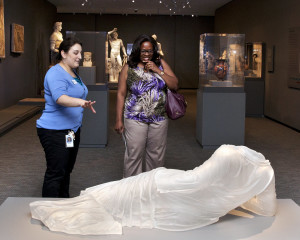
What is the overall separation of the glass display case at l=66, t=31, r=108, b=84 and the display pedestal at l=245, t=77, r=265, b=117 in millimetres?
5933

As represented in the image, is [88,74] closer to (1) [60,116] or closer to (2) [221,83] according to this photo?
Answer: (2) [221,83]

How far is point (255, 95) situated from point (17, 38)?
22.4ft

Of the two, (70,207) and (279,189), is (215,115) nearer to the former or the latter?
(279,189)

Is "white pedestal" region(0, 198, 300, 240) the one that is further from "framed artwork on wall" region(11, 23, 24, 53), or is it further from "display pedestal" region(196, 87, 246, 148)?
"framed artwork on wall" region(11, 23, 24, 53)

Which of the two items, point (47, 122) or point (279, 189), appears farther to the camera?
point (279, 189)

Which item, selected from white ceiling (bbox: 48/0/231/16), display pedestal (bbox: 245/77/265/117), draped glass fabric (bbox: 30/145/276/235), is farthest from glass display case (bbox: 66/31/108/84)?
white ceiling (bbox: 48/0/231/16)

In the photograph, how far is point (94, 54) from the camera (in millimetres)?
8547

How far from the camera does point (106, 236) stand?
9.57 ft

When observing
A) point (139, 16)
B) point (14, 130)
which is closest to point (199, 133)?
point (14, 130)

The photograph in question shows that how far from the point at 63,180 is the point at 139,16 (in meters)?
20.8

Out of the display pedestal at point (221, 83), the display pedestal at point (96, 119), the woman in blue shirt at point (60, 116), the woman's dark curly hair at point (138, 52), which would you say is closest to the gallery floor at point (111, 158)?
the display pedestal at point (96, 119)

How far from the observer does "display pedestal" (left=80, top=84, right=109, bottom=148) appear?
8297 mm

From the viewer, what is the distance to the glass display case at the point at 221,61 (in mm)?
8492

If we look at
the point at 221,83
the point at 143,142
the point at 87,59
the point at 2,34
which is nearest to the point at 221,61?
the point at 221,83
